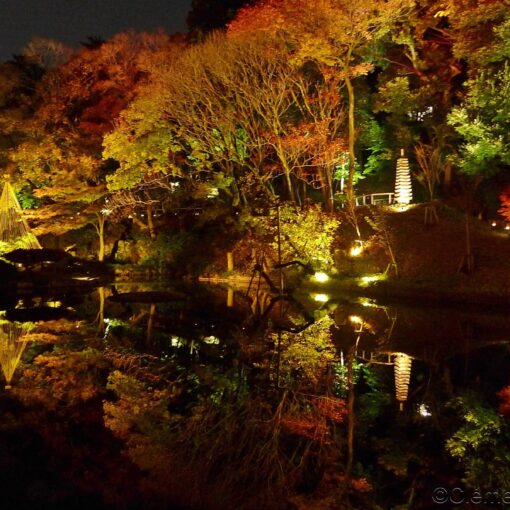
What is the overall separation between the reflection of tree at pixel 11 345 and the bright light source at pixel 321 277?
11.2 meters

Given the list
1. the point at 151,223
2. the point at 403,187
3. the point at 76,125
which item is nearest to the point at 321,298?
the point at 403,187

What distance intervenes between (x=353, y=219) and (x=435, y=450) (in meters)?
15.5

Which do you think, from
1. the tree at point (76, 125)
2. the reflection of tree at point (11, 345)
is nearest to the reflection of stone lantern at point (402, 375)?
the reflection of tree at point (11, 345)

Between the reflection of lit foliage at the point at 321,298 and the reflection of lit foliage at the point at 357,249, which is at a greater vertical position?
the reflection of lit foliage at the point at 357,249

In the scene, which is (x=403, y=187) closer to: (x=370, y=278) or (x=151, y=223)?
(x=370, y=278)

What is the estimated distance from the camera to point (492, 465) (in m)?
5.36

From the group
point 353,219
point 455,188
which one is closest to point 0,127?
point 353,219

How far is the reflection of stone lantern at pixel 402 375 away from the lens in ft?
24.2

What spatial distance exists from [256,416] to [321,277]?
14.3 m

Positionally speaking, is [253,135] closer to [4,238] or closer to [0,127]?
→ [4,238]

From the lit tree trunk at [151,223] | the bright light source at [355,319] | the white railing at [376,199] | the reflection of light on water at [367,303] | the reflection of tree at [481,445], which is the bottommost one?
the reflection of tree at [481,445]

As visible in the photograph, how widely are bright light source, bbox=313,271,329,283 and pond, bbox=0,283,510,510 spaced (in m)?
7.57

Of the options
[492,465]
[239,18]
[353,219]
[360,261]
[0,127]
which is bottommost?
[492,465]

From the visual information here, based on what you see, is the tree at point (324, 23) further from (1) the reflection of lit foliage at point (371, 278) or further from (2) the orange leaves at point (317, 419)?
(2) the orange leaves at point (317, 419)
